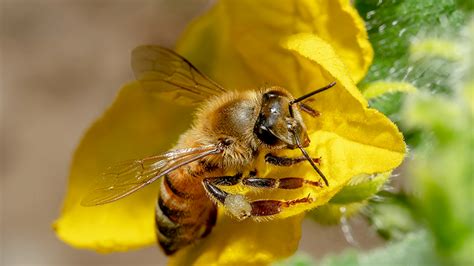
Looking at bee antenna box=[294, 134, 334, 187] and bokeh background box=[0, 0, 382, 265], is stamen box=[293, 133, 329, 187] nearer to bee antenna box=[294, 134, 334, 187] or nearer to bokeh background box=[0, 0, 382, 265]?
bee antenna box=[294, 134, 334, 187]

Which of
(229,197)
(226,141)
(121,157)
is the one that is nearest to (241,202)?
(229,197)

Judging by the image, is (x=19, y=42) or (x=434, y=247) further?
(x=19, y=42)

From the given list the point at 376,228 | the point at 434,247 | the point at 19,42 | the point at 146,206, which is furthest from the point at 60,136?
the point at 434,247

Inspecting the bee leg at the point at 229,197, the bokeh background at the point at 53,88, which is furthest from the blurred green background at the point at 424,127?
the bokeh background at the point at 53,88

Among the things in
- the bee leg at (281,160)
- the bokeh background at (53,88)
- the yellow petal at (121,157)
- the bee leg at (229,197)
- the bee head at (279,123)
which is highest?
the bee head at (279,123)

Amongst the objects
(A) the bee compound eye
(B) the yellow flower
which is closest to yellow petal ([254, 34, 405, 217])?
(B) the yellow flower

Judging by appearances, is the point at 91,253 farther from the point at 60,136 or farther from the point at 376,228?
the point at 376,228

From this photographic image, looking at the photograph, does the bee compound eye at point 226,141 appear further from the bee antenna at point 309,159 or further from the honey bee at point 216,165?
the bee antenna at point 309,159
